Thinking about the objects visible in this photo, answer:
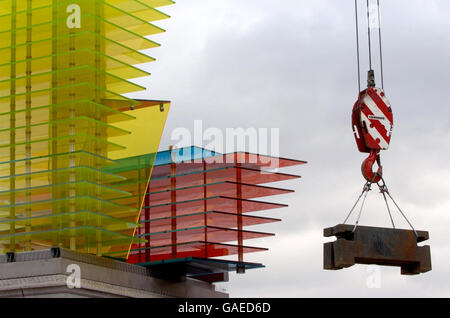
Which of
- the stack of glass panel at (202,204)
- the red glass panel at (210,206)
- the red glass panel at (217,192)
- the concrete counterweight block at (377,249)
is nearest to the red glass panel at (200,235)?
the stack of glass panel at (202,204)

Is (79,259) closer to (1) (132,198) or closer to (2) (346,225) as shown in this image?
(1) (132,198)

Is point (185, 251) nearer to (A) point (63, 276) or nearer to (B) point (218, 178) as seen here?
(B) point (218, 178)

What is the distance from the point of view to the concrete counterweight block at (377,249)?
21.3 m

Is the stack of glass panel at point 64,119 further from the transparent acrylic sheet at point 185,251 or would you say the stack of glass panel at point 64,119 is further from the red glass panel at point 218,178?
the red glass panel at point 218,178

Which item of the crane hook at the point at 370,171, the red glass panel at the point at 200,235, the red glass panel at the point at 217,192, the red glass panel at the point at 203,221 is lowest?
the crane hook at the point at 370,171

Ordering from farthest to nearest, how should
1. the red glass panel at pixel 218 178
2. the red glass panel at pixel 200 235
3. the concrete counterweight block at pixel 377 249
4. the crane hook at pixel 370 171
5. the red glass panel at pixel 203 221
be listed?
the red glass panel at pixel 218 178
the red glass panel at pixel 203 221
the red glass panel at pixel 200 235
the crane hook at pixel 370 171
the concrete counterweight block at pixel 377 249

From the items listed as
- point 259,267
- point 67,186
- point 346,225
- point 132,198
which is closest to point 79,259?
point 67,186

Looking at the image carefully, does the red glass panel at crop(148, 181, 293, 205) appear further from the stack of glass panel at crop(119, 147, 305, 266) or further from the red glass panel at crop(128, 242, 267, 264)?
the red glass panel at crop(128, 242, 267, 264)

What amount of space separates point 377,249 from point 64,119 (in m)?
12.7

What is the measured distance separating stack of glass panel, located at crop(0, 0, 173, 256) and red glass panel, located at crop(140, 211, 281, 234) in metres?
1.90

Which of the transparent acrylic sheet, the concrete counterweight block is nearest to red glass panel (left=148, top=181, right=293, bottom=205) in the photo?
the transparent acrylic sheet

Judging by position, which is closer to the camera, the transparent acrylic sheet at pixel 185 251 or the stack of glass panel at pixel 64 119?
the stack of glass panel at pixel 64 119

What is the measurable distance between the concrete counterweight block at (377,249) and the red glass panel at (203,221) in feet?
36.1

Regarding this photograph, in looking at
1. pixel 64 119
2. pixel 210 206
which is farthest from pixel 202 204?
pixel 64 119
